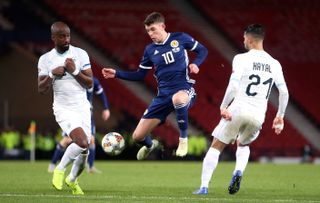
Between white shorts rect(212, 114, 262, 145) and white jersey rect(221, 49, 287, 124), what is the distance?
9 centimetres

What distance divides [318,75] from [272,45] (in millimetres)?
2050

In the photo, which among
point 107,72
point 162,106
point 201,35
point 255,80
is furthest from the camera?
point 201,35

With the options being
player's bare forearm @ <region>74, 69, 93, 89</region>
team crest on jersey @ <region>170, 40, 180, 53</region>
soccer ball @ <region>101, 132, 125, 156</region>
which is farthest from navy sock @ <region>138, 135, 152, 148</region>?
player's bare forearm @ <region>74, 69, 93, 89</region>

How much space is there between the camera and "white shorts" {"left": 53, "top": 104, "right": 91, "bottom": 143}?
1062cm

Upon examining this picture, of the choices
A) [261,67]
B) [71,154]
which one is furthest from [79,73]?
[261,67]

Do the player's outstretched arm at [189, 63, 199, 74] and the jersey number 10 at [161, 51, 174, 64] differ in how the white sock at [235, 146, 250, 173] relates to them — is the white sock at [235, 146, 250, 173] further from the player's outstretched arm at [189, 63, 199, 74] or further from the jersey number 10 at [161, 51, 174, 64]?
the jersey number 10 at [161, 51, 174, 64]

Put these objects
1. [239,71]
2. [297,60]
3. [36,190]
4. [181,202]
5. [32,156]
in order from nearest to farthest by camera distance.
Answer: [181,202] < [239,71] < [36,190] < [32,156] < [297,60]

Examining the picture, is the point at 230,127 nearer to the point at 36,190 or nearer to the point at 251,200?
the point at 251,200

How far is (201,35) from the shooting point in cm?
3158

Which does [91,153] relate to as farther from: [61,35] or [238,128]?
[238,128]

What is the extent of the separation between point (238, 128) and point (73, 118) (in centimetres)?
209

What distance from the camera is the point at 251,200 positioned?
31.5 ft

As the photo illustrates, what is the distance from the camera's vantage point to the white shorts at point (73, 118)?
1062 cm

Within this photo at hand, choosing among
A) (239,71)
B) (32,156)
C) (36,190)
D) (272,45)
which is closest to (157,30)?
(239,71)
